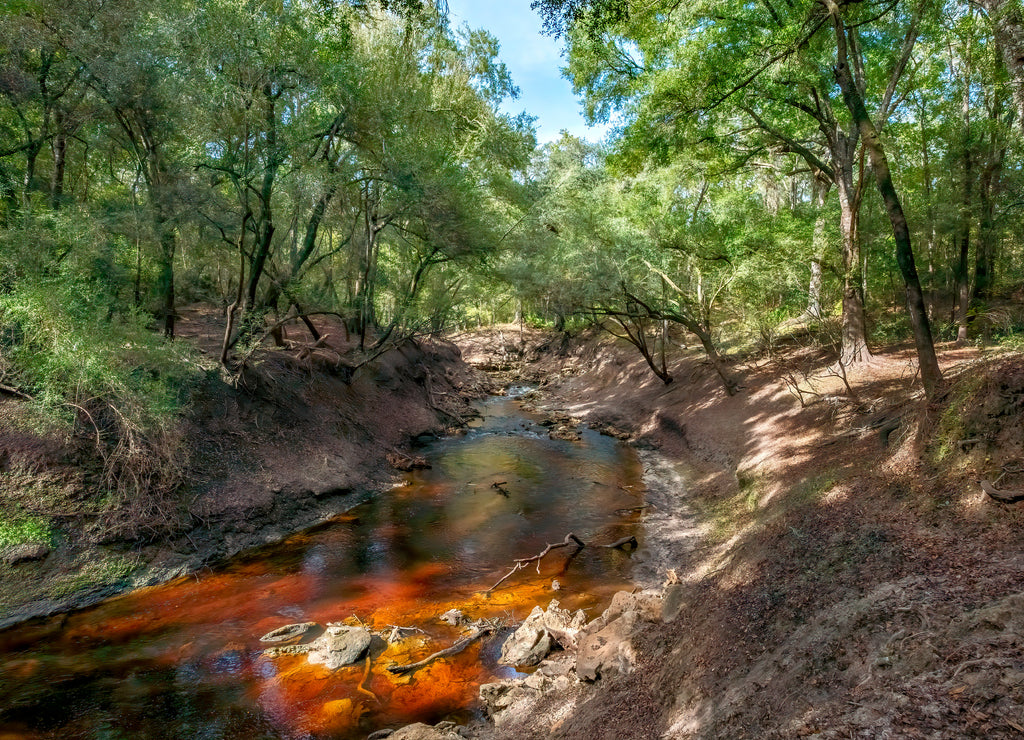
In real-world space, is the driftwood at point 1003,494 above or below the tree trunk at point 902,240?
below

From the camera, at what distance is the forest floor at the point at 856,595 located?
355 cm

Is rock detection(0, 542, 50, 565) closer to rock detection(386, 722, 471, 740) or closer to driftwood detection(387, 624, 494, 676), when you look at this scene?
driftwood detection(387, 624, 494, 676)

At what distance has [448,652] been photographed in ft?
24.2

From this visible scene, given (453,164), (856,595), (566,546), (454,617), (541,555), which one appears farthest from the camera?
(453,164)

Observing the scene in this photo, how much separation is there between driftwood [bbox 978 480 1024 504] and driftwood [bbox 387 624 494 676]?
21.9ft

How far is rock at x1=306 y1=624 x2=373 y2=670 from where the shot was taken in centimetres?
714

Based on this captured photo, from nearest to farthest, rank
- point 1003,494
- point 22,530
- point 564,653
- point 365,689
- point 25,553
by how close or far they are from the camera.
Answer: point 1003,494 → point 365,689 → point 564,653 → point 25,553 → point 22,530

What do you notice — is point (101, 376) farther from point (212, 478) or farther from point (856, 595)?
point (856, 595)

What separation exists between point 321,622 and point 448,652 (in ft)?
7.83

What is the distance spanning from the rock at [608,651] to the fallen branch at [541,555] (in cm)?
283

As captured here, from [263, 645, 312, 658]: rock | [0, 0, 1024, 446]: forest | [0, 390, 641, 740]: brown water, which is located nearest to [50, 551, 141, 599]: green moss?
[0, 390, 641, 740]: brown water

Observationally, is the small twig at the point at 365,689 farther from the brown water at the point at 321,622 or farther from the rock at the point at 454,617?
the rock at the point at 454,617

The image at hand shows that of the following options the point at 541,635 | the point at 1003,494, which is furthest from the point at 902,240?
the point at 541,635

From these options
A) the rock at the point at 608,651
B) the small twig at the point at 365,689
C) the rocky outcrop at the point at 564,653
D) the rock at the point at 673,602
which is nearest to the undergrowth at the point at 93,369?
the small twig at the point at 365,689
